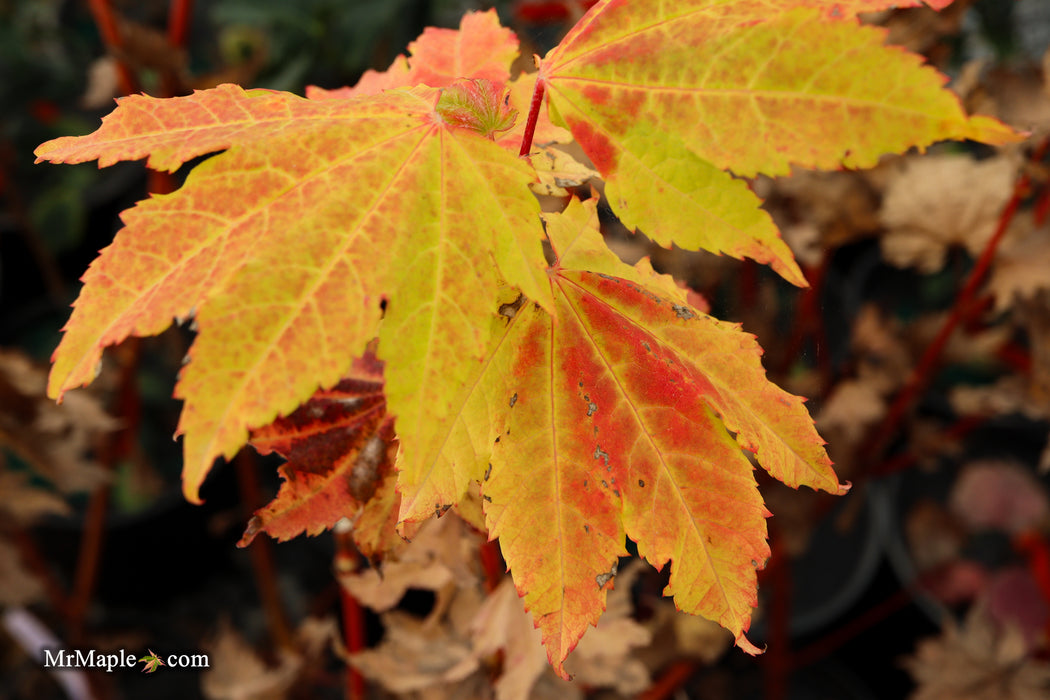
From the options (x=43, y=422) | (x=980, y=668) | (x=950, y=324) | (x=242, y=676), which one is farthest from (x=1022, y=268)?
(x=43, y=422)

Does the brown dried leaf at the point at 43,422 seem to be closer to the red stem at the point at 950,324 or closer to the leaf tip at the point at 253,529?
the leaf tip at the point at 253,529

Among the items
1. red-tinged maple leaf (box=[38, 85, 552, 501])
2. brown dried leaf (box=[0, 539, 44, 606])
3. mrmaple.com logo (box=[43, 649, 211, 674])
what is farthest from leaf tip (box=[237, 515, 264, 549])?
brown dried leaf (box=[0, 539, 44, 606])

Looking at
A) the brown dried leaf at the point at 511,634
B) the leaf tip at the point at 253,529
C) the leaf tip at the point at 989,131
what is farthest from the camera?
the brown dried leaf at the point at 511,634

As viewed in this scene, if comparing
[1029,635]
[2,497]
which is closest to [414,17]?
[2,497]

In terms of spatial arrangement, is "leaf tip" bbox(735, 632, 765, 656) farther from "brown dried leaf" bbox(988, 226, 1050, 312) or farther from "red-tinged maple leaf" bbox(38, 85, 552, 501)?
"brown dried leaf" bbox(988, 226, 1050, 312)

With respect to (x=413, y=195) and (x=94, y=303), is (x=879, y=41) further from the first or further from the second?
(x=94, y=303)

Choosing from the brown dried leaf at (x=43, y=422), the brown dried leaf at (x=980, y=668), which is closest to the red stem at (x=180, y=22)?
the brown dried leaf at (x=43, y=422)

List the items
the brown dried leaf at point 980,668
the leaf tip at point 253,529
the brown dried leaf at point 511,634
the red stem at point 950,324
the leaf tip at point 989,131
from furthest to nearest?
the brown dried leaf at point 980,668 → the red stem at point 950,324 → the brown dried leaf at point 511,634 → the leaf tip at point 253,529 → the leaf tip at point 989,131
